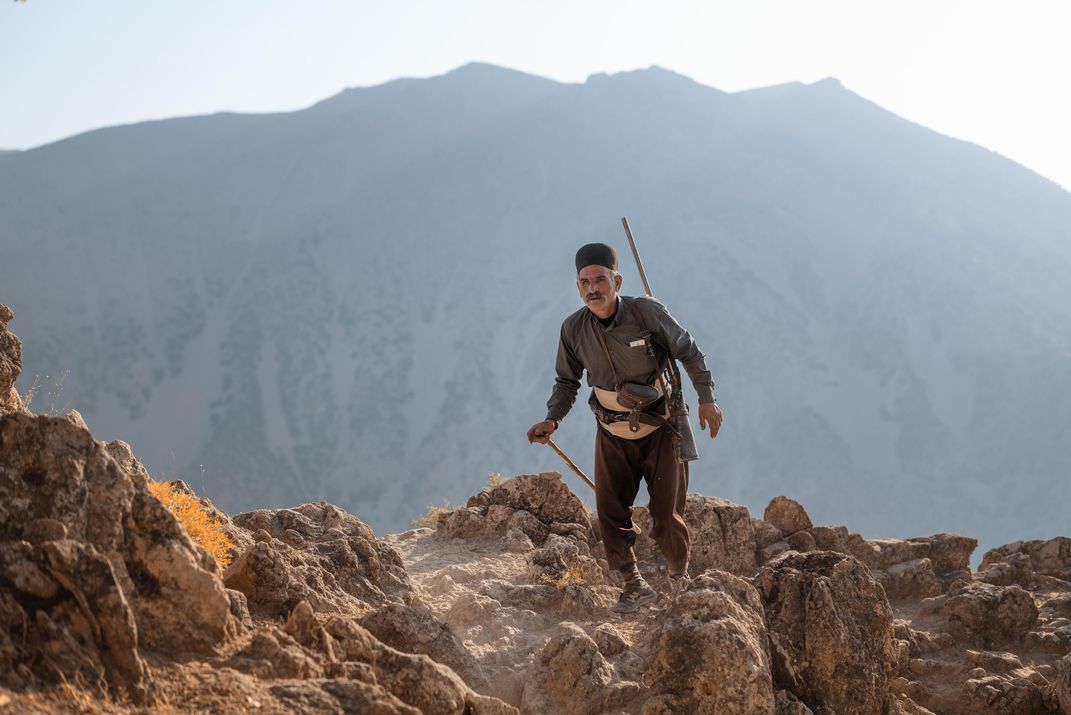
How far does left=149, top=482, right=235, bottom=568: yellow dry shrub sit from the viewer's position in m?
4.95

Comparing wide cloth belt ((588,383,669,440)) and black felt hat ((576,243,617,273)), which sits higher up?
black felt hat ((576,243,617,273))

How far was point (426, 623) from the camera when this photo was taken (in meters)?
4.37

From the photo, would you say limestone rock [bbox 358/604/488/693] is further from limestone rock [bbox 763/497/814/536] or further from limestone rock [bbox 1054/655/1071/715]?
limestone rock [bbox 763/497/814/536]

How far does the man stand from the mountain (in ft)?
148

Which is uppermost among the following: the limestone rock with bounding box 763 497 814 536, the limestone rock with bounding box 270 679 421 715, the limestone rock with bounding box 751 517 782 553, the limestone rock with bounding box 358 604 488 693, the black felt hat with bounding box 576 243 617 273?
the limestone rock with bounding box 763 497 814 536

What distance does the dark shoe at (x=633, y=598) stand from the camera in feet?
19.1

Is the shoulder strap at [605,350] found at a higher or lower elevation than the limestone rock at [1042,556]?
lower

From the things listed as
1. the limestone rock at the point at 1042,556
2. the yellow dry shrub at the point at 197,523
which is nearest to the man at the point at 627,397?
the yellow dry shrub at the point at 197,523

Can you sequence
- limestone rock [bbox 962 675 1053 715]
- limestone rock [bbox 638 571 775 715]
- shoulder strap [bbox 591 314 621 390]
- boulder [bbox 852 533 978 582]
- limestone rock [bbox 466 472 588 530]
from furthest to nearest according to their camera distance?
1. boulder [bbox 852 533 978 582]
2. limestone rock [bbox 466 472 588 530]
3. limestone rock [bbox 962 675 1053 715]
4. shoulder strap [bbox 591 314 621 390]
5. limestone rock [bbox 638 571 775 715]

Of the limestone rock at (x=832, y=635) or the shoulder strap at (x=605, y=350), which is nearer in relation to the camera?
the limestone rock at (x=832, y=635)

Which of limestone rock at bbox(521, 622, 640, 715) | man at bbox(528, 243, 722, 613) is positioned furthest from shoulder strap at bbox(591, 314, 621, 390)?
limestone rock at bbox(521, 622, 640, 715)

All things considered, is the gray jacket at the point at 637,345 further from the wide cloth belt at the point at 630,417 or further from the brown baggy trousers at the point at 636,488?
the brown baggy trousers at the point at 636,488

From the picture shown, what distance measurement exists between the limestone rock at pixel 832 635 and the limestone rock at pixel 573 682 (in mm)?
770

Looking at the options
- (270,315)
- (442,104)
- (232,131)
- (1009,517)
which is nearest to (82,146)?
(232,131)
